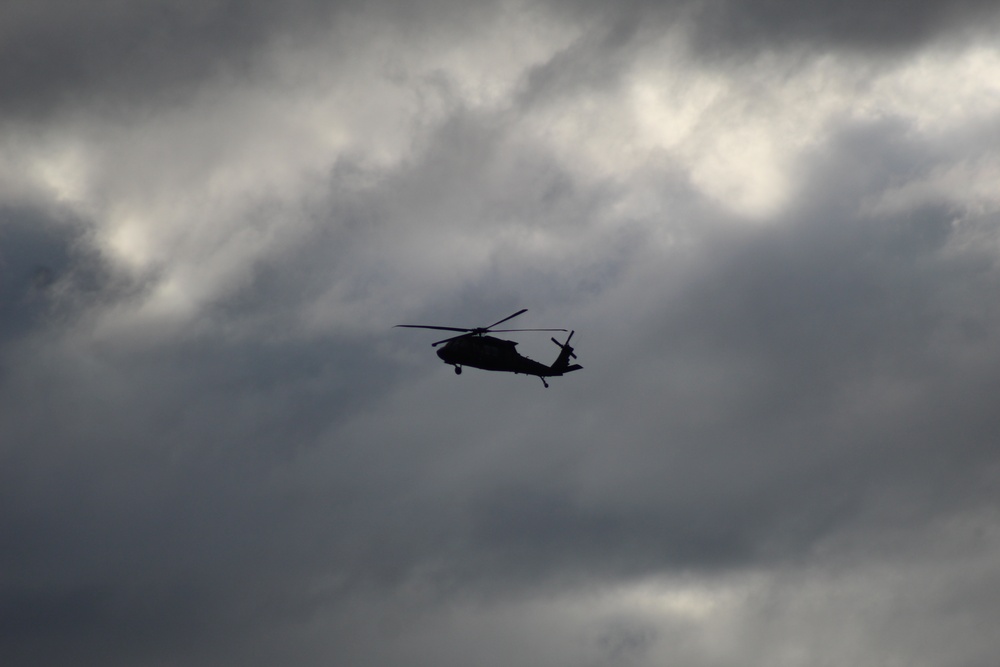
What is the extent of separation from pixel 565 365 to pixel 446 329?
22.2 meters

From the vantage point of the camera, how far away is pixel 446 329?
451 feet

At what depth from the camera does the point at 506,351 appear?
139 m

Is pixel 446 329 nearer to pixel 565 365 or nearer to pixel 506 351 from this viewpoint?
pixel 506 351

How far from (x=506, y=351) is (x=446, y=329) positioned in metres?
8.46

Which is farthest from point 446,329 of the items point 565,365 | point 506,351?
point 565,365

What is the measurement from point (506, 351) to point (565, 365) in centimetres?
1528

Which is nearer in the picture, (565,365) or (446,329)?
(446,329)

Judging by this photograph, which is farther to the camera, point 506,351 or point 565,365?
point 565,365

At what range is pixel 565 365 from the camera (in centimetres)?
15150
